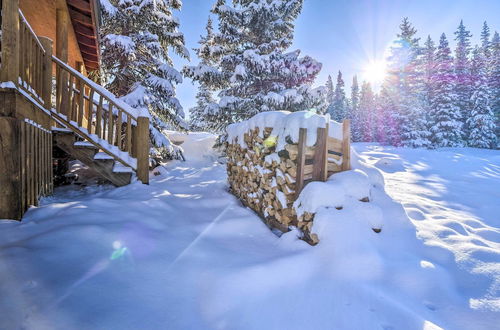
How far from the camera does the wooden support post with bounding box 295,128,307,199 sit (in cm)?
319

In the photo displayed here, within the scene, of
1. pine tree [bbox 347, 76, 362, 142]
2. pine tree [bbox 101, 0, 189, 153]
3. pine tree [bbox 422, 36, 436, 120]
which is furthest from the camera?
pine tree [bbox 347, 76, 362, 142]

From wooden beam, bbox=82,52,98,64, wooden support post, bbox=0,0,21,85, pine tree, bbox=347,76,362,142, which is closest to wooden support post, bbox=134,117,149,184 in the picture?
wooden support post, bbox=0,0,21,85

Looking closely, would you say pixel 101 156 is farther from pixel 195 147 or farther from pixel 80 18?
pixel 195 147

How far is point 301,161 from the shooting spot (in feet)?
10.6

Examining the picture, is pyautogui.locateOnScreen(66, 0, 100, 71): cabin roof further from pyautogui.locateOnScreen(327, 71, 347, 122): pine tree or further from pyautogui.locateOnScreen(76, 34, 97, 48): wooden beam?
pyautogui.locateOnScreen(327, 71, 347, 122): pine tree

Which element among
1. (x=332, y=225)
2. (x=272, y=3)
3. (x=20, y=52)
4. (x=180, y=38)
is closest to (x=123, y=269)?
(x=332, y=225)

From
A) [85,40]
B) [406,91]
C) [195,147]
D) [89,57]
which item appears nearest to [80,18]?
[85,40]

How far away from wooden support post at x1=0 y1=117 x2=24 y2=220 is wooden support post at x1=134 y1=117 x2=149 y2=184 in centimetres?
239

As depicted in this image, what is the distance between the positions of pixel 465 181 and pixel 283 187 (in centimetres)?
690

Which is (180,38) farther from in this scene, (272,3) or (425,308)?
(425,308)

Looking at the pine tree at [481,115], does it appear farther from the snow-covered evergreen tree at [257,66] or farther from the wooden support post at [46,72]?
the wooden support post at [46,72]

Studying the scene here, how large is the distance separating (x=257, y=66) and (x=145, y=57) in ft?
12.9

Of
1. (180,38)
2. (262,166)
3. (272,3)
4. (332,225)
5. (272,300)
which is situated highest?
(272,3)

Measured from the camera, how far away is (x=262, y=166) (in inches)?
164
